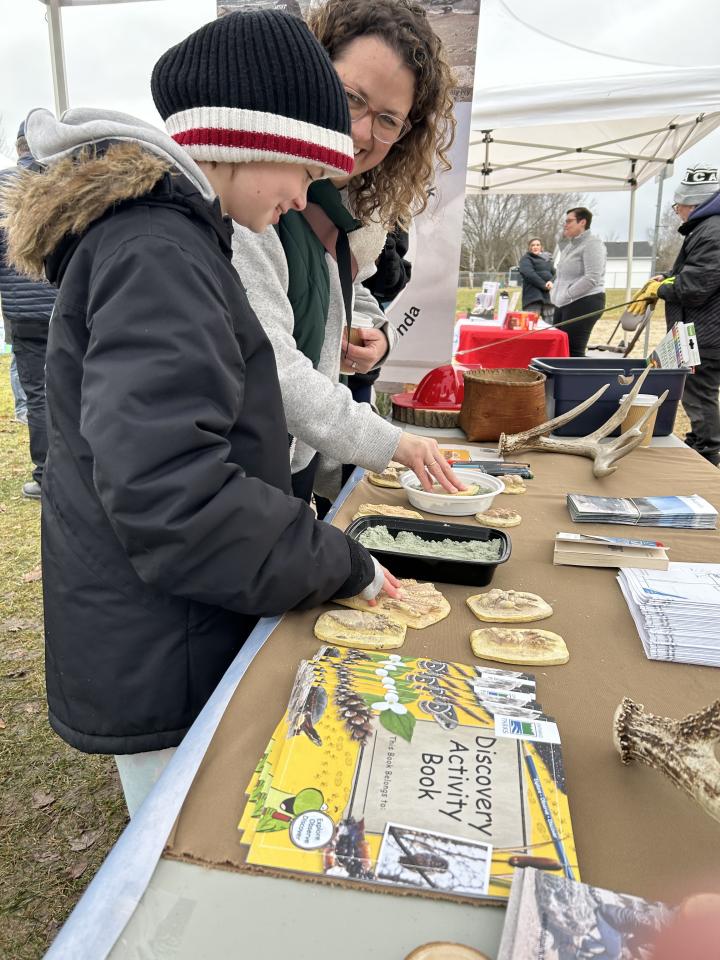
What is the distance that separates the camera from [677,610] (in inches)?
39.2

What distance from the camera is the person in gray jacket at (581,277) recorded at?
22.9 feet

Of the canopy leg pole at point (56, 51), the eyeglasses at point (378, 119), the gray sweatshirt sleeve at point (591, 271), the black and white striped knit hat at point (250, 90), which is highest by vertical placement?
the canopy leg pole at point (56, 51)

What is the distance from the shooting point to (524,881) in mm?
535

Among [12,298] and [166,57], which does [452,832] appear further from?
[12,298]

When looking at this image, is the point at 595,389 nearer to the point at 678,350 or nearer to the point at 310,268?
the point at 678,350

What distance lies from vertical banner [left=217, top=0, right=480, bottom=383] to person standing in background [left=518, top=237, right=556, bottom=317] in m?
7.26

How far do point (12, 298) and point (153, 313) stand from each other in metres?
2.94

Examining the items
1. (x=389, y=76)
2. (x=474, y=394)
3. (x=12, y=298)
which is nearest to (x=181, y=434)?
(x=389, y=76)

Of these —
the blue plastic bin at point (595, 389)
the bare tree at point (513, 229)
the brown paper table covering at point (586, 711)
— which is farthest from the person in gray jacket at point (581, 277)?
the bare tree at point (513, 229)

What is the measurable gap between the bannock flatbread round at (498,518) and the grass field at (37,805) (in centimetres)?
133

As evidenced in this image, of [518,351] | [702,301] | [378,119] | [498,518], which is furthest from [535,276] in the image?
[498,518]

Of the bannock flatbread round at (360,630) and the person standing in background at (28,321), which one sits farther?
the person standing in background at (28,321)

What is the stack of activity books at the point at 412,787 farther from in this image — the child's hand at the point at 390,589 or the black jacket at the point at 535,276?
the black jacket at the point at 535,276

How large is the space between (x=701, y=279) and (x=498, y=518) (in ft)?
12.3
